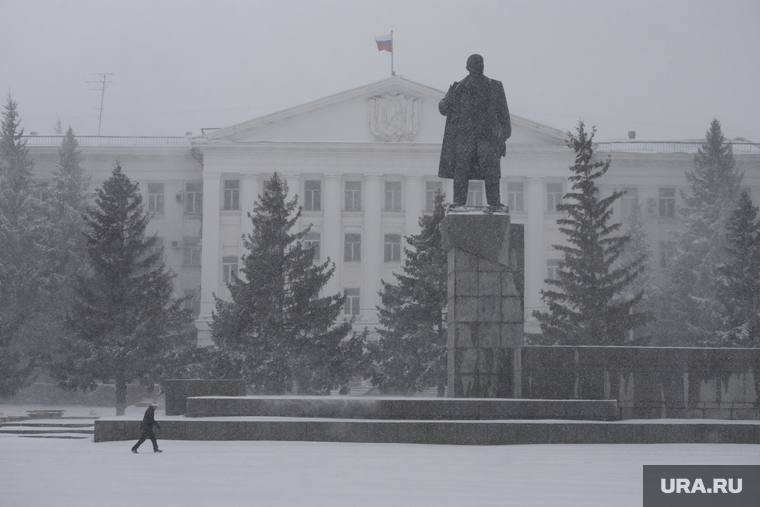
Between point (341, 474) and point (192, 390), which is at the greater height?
point (192, 390)

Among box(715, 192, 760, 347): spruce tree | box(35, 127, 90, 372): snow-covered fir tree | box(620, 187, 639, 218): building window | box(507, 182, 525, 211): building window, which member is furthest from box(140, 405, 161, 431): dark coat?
box(620, 187, 639, 218): building window

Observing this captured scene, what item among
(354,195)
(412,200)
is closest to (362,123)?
(354,195)

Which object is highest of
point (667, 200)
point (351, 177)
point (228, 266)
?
point (351, 177)

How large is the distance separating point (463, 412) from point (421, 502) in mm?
4452

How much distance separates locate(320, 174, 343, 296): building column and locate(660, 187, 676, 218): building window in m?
15.4

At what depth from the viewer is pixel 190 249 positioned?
51094mm

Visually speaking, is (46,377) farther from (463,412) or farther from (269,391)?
(463,412)

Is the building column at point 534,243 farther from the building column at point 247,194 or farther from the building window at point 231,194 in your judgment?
the building window at point 231,194

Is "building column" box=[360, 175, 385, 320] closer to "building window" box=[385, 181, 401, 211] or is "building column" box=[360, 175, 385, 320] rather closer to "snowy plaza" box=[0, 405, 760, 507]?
"building window" box=[385, 181, 401, 211]

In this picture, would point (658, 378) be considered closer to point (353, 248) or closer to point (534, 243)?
point (353, 248)

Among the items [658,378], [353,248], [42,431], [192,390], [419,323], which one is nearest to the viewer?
[658,378]

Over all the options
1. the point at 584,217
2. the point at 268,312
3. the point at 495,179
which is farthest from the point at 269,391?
the point at 495,179

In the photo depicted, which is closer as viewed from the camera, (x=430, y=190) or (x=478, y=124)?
(x=478, y=124)

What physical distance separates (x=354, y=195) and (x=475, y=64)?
36936 mm
